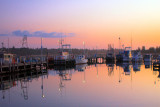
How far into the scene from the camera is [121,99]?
67.9ft

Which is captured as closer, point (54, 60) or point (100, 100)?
point (100, 100)

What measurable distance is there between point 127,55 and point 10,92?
213 feet

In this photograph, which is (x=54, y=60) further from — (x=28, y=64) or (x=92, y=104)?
(x=92, y=104)

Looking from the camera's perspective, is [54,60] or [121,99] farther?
[54,60]

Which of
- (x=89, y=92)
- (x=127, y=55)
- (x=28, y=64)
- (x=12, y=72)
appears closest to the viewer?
(x=89, y=92)

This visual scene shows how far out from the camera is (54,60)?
2596 inches

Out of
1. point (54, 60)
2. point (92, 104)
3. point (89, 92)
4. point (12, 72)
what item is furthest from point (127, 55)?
point (92, 104)

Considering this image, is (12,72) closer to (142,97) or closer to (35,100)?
(35,100)

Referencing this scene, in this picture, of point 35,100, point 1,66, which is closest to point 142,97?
point 35,100

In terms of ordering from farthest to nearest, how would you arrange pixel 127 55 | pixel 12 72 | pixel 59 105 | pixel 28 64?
pixel 127 55, pixel 28 64, pixel 12 72, pixel 59 105

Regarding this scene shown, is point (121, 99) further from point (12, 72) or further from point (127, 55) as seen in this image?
point (127, 55)

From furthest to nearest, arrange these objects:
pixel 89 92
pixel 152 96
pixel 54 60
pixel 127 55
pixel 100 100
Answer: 1. pixel 127 55
2. pixel 54 60
3. pixel 89 92
4. pixel 152 96
5. pixel 100 100

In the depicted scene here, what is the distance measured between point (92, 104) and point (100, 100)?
165 cm

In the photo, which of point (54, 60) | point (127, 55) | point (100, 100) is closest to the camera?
point (100, 100)
